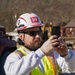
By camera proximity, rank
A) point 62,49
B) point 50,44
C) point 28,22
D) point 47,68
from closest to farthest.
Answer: point 50,44 → point 62,49 → point 47,68 → point 28,22

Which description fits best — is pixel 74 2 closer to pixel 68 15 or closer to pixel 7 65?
pixel 68 15

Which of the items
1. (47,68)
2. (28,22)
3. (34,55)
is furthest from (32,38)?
(34,55)

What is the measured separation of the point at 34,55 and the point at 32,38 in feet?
1.46

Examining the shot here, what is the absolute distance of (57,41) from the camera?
8.80ft

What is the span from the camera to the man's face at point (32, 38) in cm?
308

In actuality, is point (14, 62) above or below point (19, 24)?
below

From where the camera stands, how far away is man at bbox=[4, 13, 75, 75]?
272 centimetres

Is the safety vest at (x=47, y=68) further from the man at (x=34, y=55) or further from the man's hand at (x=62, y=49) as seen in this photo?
the man's hand at (x=62, y=49)

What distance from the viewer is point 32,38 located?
10.2 feet

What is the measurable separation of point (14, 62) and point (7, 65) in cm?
8

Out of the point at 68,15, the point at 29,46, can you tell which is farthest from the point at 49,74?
the point at 68,15

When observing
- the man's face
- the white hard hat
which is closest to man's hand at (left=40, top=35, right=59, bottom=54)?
the man's face

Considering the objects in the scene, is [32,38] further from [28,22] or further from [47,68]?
[47,68]

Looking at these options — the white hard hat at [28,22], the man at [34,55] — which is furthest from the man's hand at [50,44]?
the white hard hat at [28,22]
